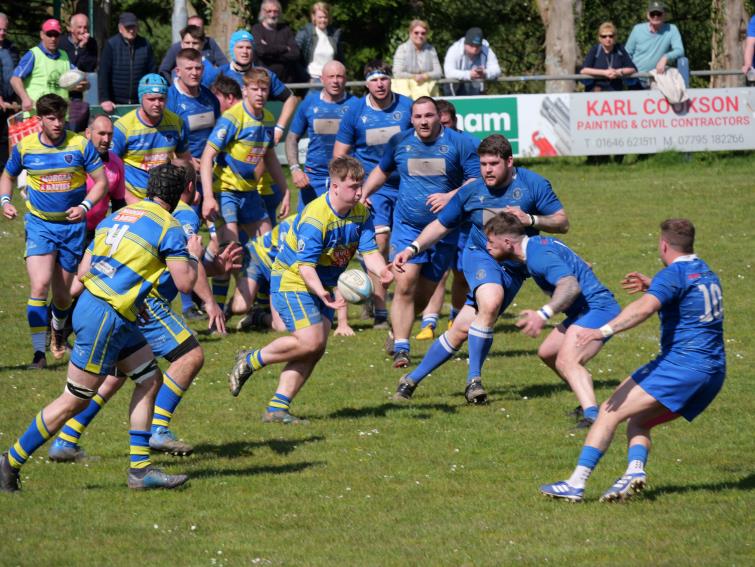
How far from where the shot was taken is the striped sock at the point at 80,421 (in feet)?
29.1

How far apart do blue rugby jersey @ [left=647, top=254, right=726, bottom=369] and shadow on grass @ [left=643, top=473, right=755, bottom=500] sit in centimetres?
85

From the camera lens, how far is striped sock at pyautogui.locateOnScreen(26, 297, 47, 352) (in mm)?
12188

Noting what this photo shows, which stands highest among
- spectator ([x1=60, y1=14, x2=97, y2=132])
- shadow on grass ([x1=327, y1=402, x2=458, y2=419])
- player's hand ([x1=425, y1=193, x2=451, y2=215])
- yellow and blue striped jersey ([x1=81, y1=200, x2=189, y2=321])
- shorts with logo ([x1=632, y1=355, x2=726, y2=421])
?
spectator ([x1=60, y1=14, x2=97, y2=132])

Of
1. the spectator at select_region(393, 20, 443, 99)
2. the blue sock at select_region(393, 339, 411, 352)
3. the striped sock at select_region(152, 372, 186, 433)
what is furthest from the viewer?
the spectator at select_region(393, 20, 443, 99)

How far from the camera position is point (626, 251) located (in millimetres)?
17047

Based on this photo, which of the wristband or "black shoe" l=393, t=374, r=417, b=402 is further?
"black shoe" l=393, t=374, r=417, b=402

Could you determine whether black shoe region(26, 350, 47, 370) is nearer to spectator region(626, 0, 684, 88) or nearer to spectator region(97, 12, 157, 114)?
spectator region(97, 12, 157, 114)

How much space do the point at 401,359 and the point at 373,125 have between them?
286 cm

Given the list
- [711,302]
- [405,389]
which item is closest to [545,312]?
[711,302]

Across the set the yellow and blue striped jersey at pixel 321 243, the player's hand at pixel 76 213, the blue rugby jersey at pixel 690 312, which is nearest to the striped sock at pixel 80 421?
the yellow and blue striped jersey at pixel 321 243

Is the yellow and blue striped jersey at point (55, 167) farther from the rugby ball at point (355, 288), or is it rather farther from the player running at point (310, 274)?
the rugby ball at point (355, 288)

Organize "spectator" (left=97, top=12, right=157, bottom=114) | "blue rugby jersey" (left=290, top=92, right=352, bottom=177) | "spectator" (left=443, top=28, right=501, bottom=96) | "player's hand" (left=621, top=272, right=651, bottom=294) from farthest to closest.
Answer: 1. "spectator" (left=443, top=28, right=501, bottom=96)
2. "spectator" (left=97, top=12, right=157, bottom=114)
3. "blue rugby jersey" (left=290, top=92, right=352, bottom=177)
4. "player's hand" (left=621, top=272, right=651, bottom=294)

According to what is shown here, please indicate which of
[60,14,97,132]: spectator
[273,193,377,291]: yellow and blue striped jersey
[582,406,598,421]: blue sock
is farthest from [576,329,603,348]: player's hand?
[60,14,97,132]: spectator

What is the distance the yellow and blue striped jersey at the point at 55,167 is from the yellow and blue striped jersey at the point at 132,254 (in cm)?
381
